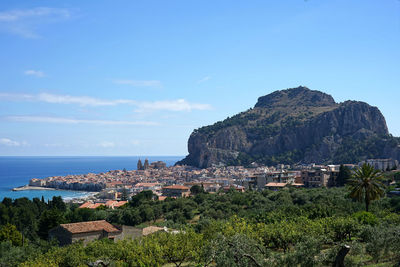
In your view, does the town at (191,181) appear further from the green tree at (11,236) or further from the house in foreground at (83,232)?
the green tree at (11,236)

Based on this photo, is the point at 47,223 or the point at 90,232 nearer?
the point at 90,232

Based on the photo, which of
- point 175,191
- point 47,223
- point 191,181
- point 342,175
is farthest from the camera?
point 191,181

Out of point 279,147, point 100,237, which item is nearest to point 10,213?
point 100,237

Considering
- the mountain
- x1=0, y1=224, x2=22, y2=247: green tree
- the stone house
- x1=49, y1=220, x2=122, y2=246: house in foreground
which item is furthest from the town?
x1=0, y1=224, x2=22, y2=247: green tree

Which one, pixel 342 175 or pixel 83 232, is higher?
pixel 342 175

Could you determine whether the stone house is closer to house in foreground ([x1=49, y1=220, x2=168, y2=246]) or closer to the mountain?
house in foreground ([x1=49, y1=220, x2=168, y2=246])

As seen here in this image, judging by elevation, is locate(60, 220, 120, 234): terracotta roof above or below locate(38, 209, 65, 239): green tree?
above

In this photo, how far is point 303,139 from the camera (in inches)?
6875

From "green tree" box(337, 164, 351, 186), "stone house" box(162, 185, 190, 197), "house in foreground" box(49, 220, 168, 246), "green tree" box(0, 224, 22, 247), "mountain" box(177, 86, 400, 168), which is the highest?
"mountain" box(177, 86, 400, 168)

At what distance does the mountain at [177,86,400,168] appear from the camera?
478 feet

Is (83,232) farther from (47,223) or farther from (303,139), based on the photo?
(303,139)

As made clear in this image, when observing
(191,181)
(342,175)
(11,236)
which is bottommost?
(191,181)

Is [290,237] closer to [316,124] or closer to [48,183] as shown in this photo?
[48,183]

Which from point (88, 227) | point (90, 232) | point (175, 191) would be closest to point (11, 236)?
point (88, 227)
